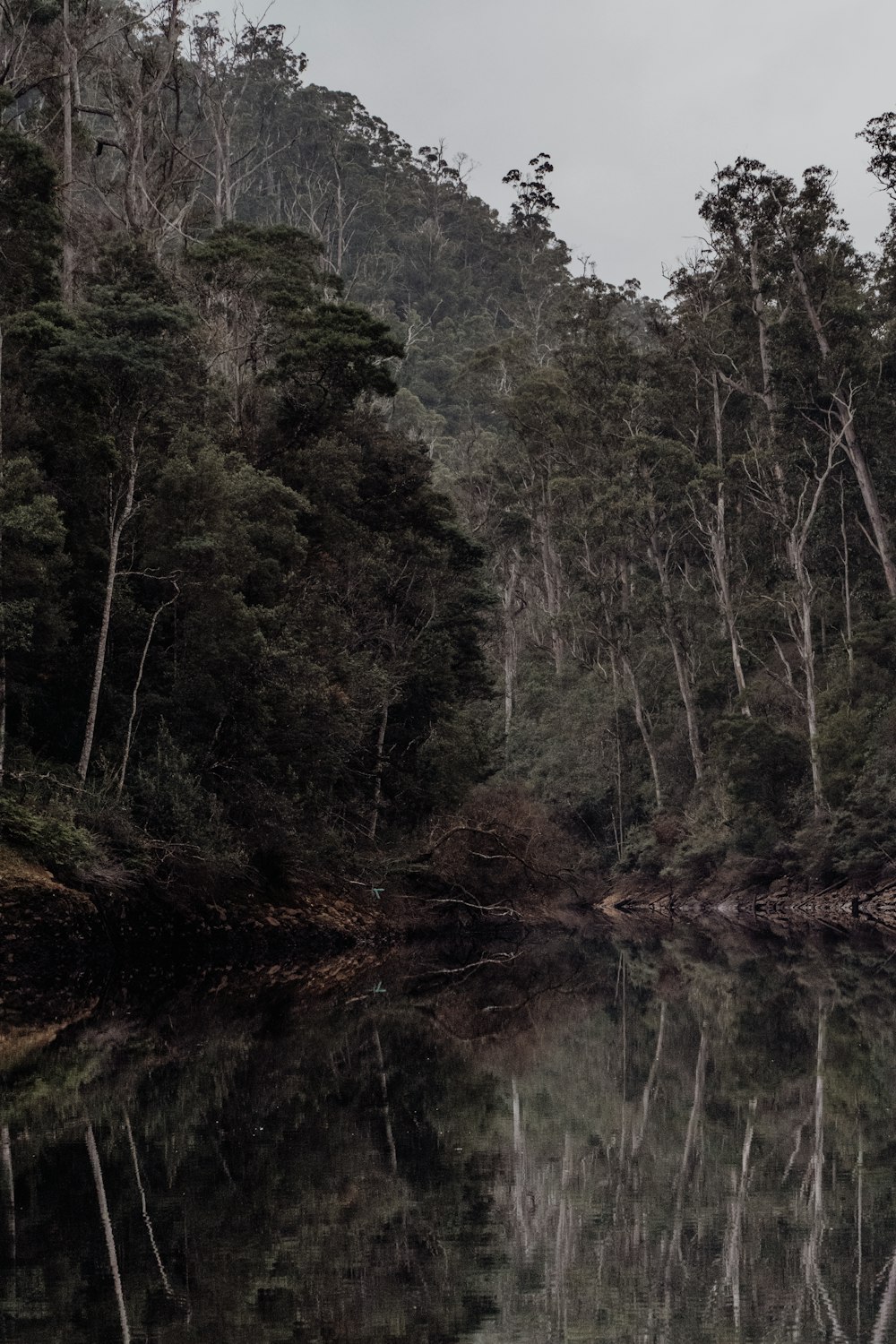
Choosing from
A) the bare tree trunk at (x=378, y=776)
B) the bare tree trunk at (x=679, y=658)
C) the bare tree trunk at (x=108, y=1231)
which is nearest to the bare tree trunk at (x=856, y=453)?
the bare tree trunk at (x=679, y=658)

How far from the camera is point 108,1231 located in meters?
6.76

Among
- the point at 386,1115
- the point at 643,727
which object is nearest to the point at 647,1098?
the point at 386,1115

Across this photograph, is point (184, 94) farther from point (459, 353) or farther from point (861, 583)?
point (861, 583)

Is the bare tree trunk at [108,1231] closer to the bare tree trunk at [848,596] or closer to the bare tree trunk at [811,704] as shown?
the bare tree trunk at [811,704]

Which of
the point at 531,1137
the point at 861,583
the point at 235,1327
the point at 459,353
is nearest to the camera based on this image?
the point at 235,1327

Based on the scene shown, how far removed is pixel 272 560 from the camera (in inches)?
1086

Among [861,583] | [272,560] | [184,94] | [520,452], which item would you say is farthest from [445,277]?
[272,560]

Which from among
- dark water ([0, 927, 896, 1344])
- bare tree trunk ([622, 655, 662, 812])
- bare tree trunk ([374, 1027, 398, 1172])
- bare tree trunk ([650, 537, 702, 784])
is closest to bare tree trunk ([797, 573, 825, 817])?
bare tree trunk ([650, 537, 702, 784])

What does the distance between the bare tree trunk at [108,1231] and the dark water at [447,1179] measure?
3cm

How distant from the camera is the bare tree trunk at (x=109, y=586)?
2292 centimetres

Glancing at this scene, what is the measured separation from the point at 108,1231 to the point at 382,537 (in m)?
28.3

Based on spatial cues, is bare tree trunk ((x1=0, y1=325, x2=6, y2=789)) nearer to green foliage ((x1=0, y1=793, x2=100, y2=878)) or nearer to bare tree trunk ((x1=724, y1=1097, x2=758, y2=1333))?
green foliage ((x1=0, y1=793, x2=100, y2=878))

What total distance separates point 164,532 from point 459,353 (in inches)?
2572

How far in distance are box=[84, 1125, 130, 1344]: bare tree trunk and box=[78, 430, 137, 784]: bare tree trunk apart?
13951 millimetres
